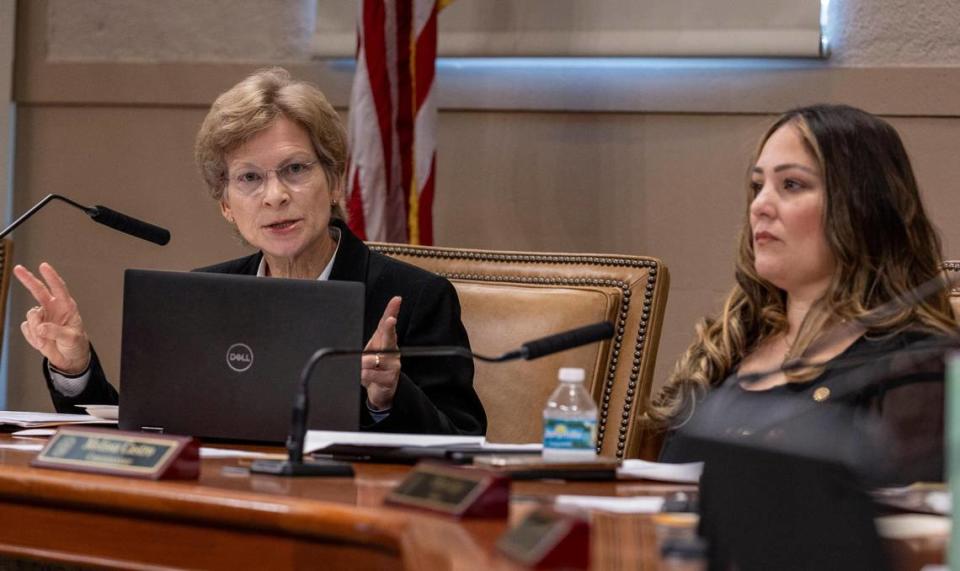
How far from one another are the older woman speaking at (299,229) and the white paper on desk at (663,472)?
629 mm

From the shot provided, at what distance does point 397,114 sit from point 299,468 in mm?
1922

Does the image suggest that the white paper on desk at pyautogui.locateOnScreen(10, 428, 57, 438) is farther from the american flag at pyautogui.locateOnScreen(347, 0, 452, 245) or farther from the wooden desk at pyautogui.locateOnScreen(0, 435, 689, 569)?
the american flag at pyautogui.locateOnScreen(347, 0, 452, 245)

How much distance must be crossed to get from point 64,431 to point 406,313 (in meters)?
0.99

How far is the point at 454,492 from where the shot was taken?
151 cm

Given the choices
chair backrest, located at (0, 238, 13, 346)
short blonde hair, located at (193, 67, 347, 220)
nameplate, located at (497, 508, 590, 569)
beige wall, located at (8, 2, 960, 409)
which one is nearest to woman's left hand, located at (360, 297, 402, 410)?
short blonde hair, located at (193, 67, 347, 220)

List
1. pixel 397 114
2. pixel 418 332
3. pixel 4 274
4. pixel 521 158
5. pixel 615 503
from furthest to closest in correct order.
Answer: pixel 521 158
pixel 397 114
pixel 4 274
pixel 418 332
pixel 615 503

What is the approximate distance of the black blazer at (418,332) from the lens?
8.50ft

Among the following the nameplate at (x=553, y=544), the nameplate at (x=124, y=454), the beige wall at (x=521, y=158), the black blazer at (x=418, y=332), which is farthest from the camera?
the beige wall at (x=521, y=158)

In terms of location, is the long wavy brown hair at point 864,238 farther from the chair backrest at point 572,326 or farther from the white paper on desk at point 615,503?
the white paper on desk at point 615,503

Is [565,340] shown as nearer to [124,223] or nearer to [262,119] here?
[124,223]

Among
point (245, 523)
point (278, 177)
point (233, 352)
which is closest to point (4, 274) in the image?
point (278, 177)

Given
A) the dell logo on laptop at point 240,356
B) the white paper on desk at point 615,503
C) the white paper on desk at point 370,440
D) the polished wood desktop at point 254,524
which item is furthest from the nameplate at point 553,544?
the dell logo on laptop at point 240,356

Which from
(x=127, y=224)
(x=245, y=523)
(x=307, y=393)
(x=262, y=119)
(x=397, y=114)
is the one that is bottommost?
(x=245, y=523)

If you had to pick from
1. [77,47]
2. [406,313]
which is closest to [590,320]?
[406,313]
